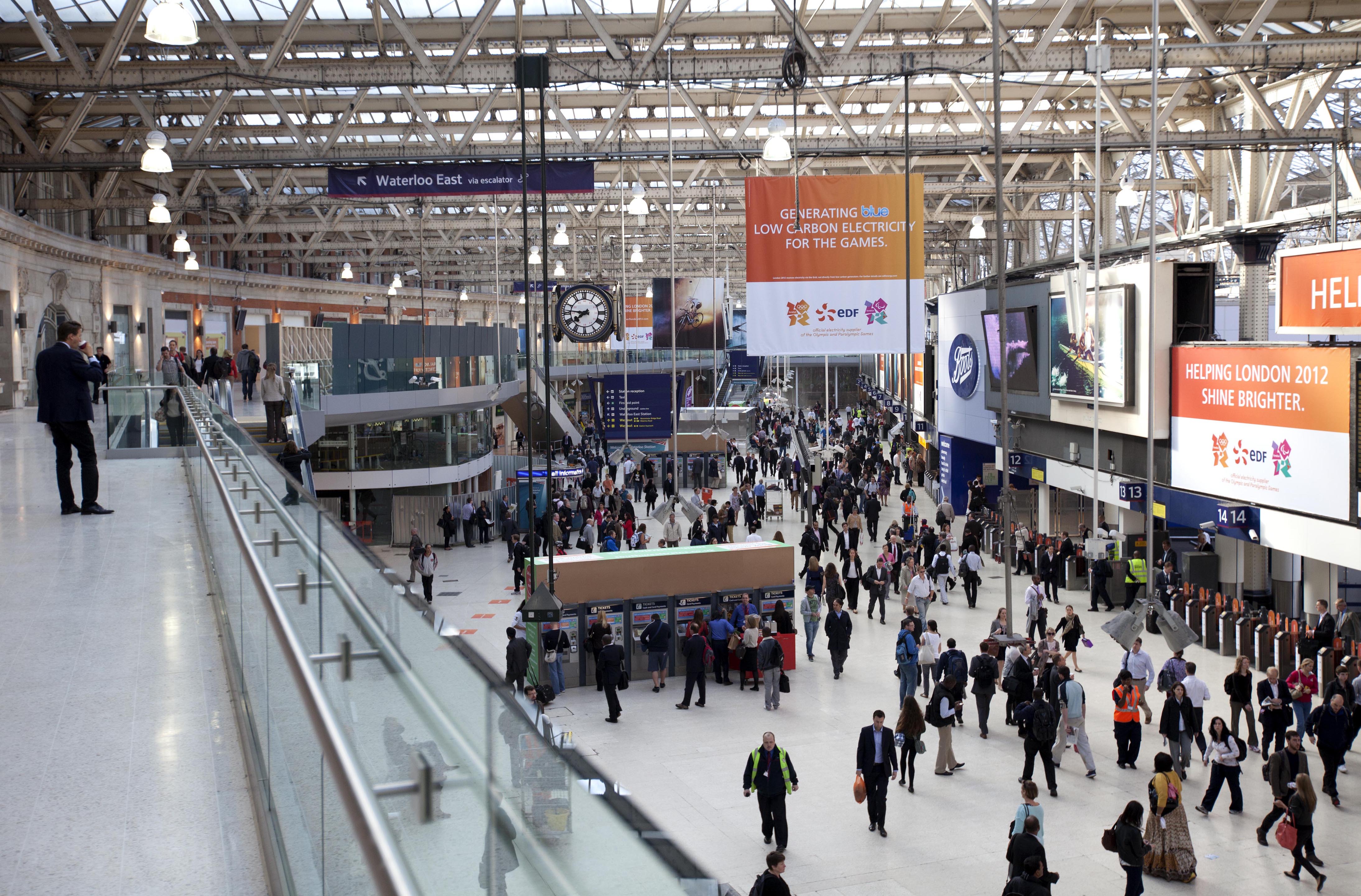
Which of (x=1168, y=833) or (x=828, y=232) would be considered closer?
(x=1168, y=833)

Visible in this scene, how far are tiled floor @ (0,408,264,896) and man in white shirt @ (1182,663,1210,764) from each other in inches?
400

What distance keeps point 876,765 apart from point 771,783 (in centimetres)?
107

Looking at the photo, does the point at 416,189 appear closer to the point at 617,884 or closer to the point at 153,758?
the point at 153,758

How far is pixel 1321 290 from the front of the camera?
1603cm

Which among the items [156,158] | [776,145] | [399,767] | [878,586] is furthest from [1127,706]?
[156,158]

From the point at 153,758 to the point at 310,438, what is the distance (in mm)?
21197

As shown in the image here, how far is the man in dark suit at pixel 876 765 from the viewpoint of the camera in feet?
34.8

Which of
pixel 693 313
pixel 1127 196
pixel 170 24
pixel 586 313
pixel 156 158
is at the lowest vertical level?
pixel 586 313

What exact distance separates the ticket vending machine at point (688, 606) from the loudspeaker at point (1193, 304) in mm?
9954

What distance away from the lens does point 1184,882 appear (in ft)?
31.6

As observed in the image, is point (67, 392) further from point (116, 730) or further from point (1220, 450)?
point (1220, 450)

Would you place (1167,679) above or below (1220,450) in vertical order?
below

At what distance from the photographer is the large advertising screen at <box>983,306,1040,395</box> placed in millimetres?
25219

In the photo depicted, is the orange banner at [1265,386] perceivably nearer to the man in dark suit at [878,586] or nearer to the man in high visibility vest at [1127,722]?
the man in dark suit at [878,586]
